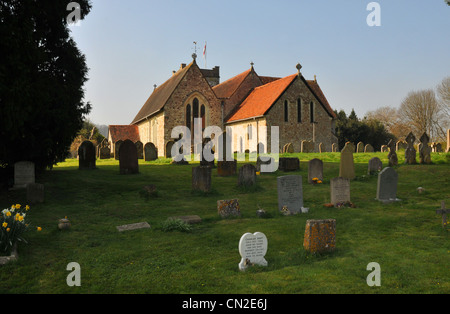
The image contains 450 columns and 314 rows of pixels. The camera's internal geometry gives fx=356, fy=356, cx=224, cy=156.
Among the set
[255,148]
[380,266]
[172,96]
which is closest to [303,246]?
[380,266]

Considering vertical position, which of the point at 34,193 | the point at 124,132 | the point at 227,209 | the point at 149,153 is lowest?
the point at 227,209

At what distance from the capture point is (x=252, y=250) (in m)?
5.38

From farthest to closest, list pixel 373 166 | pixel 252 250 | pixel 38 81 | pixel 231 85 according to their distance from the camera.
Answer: pixel 231 85, pixel 373 166, pixel 38 81, pixel 252 250

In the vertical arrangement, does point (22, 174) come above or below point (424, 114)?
below

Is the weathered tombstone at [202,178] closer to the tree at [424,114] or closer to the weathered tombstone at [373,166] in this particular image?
the weathered tombstone at [373,166]

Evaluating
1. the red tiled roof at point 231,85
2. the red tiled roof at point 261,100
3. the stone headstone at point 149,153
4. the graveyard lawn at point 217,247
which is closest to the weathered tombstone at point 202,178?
the graveyard lawn at point 217,247

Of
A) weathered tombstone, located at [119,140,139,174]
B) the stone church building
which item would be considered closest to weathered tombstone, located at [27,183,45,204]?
weathered tombstone, located at [119,140,139,174]

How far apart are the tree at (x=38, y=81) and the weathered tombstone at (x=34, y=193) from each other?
146cm

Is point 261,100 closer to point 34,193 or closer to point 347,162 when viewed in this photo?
point 347,162

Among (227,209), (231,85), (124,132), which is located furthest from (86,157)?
(231,85)

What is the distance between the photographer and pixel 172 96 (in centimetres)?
3106

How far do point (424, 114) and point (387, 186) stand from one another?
4087 cm
